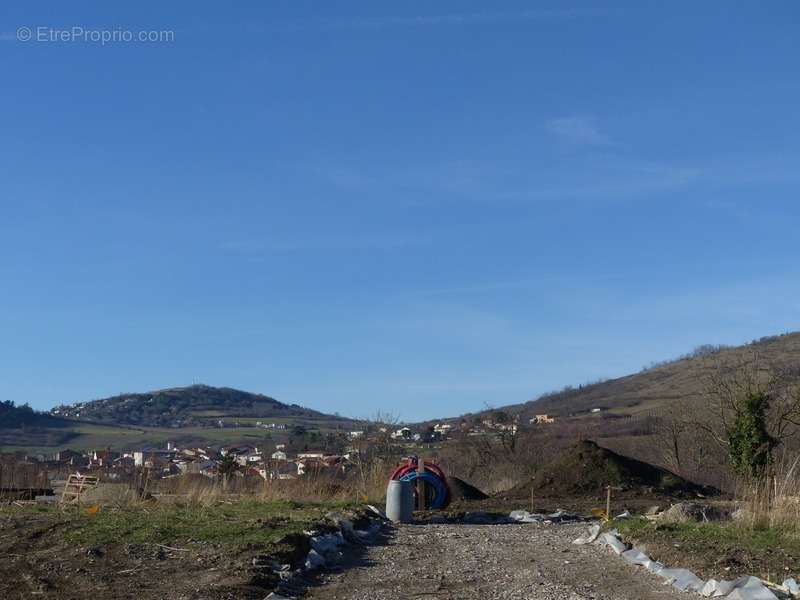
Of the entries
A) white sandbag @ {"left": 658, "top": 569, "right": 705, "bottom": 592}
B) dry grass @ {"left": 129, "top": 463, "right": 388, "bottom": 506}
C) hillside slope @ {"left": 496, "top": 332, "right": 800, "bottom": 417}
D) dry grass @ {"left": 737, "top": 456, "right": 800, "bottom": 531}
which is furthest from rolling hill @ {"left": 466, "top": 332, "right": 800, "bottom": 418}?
white sandbag @ {"left": 658, "top": 569, "right": 705, "bottom": 592}

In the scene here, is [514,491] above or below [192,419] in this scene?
below

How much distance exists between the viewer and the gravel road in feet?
32.1

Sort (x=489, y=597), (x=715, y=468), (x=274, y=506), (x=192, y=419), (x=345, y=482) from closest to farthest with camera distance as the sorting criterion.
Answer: (x=489, y=597) < (x=274, y=506) < (x=345, y=482) < (x=715, y=468) < (x=192, y=419)

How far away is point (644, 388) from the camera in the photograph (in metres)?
98.9

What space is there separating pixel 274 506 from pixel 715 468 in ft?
70.6

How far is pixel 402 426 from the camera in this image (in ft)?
119

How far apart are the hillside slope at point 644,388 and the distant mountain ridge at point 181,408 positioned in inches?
1954

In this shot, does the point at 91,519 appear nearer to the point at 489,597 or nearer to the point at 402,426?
the point at 489,597

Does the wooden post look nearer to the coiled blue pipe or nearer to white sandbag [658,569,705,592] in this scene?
the coiled blue pipe

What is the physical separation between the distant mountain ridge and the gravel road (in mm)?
122615

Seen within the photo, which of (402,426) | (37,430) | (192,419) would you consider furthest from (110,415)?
(402,426)

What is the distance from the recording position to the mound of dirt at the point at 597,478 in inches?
1033

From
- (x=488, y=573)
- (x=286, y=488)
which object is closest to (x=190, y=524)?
(x=488, y=573)

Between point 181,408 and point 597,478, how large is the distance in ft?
429
